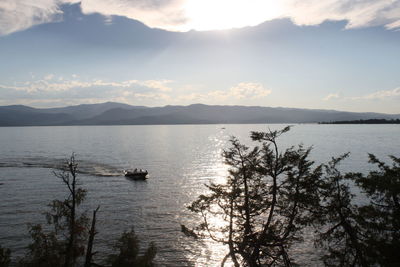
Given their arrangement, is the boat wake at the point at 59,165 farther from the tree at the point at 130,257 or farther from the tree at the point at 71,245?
the tree at the point at 130,257

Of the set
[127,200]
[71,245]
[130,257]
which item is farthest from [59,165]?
[71,245]

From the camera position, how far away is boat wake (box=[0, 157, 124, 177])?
3696 inches

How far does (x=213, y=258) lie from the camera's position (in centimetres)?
3834

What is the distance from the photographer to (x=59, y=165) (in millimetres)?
104875

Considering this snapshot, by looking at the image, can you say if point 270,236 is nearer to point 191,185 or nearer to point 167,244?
point 167,244

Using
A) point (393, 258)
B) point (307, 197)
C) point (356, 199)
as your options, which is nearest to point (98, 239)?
point (307, 197)

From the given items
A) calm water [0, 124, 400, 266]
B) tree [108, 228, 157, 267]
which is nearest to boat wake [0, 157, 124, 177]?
calm water [0, 124, 400, 266]

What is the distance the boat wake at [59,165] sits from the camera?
93881 mm

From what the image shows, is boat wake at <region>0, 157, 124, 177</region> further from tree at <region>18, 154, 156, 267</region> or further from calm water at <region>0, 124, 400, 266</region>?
tree at <region>18, 154, 156, 267</region>

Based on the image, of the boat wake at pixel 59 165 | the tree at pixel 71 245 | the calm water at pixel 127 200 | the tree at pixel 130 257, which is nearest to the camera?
the tree at pixel 71 245

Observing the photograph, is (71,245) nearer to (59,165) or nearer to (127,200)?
(127,200)

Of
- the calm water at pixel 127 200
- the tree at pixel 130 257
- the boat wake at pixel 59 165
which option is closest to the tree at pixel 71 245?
the tree at pixel 130 257

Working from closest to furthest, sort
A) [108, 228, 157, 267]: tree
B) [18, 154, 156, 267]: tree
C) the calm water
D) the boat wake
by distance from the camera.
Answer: [18, 154, 156, 267]: tree < [108, 228, 157, 267]: tree < the calm water < the boat wake

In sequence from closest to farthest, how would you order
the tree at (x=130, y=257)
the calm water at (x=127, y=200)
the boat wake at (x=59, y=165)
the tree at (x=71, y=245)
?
1. the tree at (x=71, y=245)
2. the tree at (x=130, y=257)
3. the calm water at (x=127, y=200)
4. the boat wake at (x=59, y=165)
